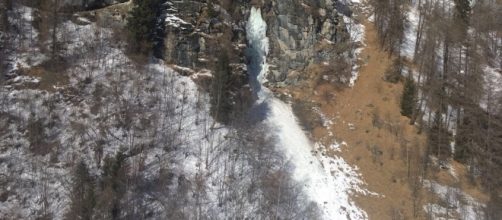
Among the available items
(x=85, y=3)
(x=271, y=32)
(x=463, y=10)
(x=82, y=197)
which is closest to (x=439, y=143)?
(x=271, y=32)

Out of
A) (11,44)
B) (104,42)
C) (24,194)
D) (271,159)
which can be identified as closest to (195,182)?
(271,159)

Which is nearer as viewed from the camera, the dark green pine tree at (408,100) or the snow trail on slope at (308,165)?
the snow trail on slope at (308,165)

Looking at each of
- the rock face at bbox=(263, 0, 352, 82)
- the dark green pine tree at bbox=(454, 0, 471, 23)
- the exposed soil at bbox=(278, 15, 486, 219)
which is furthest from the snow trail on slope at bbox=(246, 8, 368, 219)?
the dark green pine tree at bbox=(454, 0, 471, 23)

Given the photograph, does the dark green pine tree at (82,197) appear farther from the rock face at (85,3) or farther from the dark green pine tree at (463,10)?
the dark green pine tree at (463,10)

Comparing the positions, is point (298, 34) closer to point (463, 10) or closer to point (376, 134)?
point (376, 134)

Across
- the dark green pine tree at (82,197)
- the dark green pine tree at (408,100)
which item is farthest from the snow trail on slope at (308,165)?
the dark green pine tree at (82,197)

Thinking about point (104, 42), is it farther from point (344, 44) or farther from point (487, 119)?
point (487, 119)

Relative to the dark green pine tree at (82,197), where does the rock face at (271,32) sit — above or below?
above
